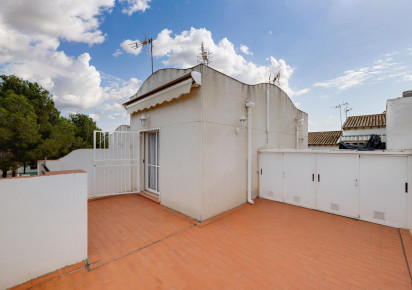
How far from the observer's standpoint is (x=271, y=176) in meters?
8.50

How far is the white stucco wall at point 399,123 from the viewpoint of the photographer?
7.92 metres

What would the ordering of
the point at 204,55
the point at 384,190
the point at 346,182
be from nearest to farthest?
the point at 384,190 → the point at 346,182 → the point at 204,55

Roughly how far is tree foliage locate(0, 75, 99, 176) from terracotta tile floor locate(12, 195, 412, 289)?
14546 millimetres

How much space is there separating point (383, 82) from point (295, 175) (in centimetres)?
1075

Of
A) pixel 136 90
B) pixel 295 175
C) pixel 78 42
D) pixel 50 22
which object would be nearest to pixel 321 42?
pixel 295 175

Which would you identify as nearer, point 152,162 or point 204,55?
point 152,162

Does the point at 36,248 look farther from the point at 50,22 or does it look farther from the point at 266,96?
the point at 266,96

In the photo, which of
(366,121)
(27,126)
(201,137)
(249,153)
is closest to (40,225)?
(201,137)

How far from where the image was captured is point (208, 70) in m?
6.17

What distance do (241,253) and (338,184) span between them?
5288mm

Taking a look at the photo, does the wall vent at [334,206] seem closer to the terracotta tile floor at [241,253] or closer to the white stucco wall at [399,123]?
the terracotta tile floor at [241,253]

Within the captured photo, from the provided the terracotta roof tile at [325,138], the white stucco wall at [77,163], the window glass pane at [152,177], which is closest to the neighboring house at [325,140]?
the terracotta roof tile at [325,138]

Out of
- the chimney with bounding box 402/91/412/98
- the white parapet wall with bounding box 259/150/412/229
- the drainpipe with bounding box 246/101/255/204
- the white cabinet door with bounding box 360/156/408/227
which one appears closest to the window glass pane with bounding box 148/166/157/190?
the drainpipe with bounding box 246/101/255/204

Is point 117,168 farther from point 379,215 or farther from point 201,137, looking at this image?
point 379,215
